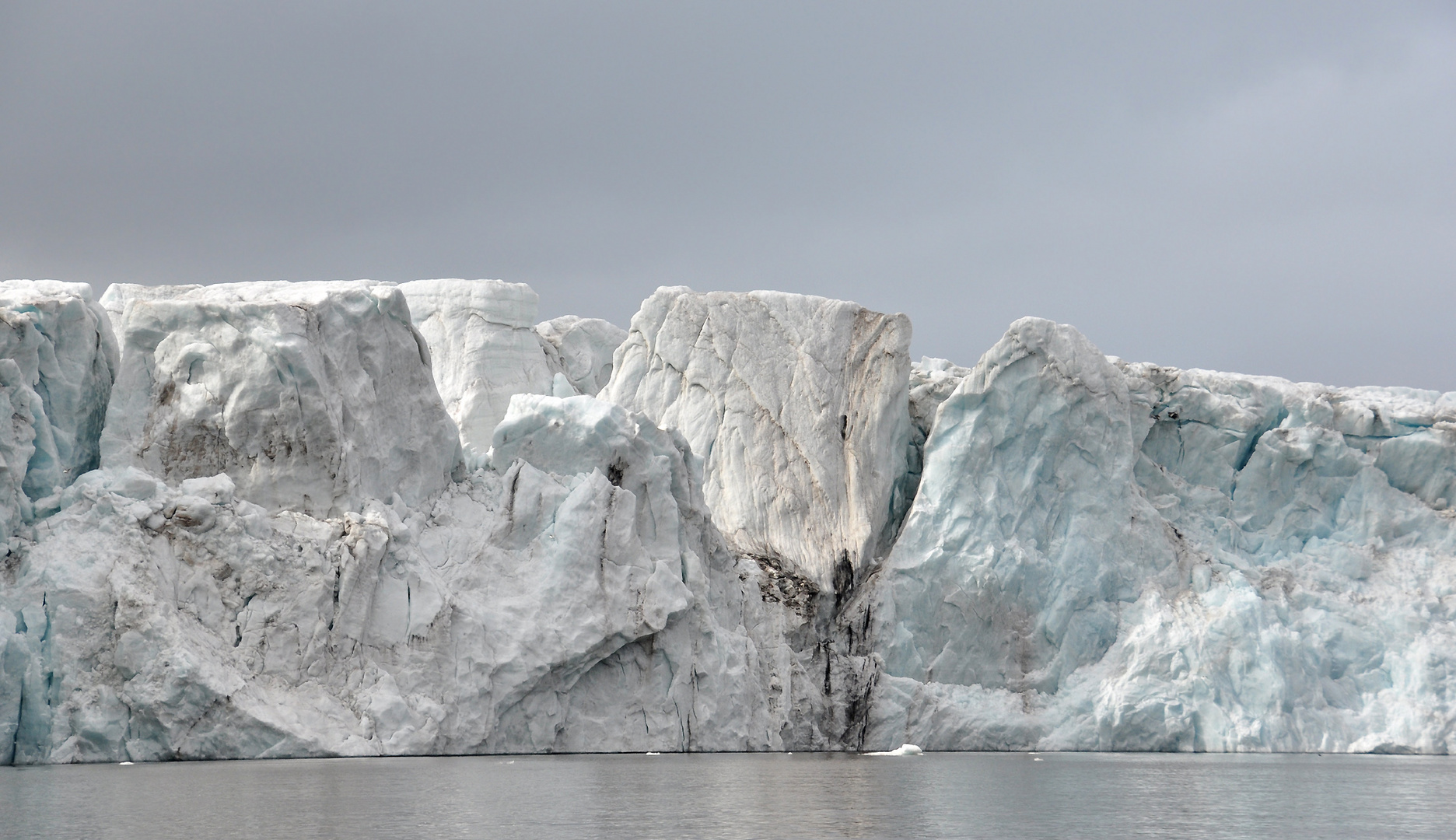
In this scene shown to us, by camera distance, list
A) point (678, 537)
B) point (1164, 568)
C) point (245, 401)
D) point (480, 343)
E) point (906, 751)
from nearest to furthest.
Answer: point (245, 401) → point (906, 751) → point (678, 537) → point (1164, 568) → point (480, 343)

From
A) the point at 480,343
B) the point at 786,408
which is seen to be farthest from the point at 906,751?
the point at 480,343

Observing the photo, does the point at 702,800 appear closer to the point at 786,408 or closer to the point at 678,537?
the point at 678,537

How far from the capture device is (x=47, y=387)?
23.3 metres

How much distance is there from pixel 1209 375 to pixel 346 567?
19.6 meters

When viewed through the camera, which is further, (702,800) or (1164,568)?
(1164,568)

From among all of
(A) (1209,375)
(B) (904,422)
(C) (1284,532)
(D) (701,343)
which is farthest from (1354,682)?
(D) (701,343)

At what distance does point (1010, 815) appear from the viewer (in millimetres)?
16359

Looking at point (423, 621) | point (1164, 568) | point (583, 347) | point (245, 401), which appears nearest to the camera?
point (423, 621)

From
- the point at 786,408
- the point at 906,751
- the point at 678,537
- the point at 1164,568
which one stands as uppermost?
the point at 786,408

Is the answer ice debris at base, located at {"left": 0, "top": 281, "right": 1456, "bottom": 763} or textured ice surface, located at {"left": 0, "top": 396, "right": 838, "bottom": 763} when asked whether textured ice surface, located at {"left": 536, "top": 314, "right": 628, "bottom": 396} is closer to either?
ice debris at base, located at {"left": 0, "top": 281, "right": 1456, "bottom": 763}

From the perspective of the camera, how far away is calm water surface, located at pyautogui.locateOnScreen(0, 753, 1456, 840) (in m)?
14.4

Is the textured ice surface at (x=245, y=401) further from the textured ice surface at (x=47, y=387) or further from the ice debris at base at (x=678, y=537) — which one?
the textured ice surface at (x=47, y=387)

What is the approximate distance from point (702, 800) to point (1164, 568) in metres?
16.5

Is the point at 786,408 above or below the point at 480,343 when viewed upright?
below
